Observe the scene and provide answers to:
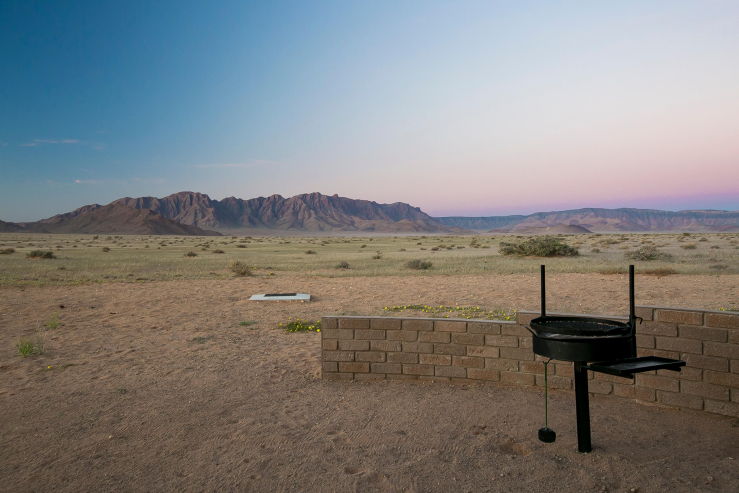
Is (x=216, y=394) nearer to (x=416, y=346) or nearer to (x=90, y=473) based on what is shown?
(x=90, y=473)

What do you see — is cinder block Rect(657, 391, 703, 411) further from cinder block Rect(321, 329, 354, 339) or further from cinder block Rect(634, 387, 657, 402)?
cinder block Rect(321, 329, 354, 339)

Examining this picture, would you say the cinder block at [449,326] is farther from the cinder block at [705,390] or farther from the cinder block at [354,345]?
the cinder block at [705,390]

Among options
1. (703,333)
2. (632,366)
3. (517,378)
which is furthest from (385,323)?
(703,333)

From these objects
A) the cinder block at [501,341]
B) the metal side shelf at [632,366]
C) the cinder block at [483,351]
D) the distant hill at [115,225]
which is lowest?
the cinder block at [483,351]

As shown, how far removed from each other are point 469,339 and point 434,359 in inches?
21.1

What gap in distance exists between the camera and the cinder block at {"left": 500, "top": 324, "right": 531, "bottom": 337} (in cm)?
566

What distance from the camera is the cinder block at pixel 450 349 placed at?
5.93m

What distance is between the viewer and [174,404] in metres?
5.65

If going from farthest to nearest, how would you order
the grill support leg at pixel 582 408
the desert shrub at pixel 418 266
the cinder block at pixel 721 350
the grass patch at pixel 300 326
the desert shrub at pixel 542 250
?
the desert shrub at pixel 542 250 → the desert shrub at pixel 418 266 → the grass patch at pixel 300 326 → the cinder block at pixel 721 350 → the grill support leg at pixel 582 408

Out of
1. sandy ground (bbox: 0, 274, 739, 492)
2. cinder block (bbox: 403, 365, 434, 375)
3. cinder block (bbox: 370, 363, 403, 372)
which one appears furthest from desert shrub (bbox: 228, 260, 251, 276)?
cinder block (bbox: 403, 365, 434, 375)

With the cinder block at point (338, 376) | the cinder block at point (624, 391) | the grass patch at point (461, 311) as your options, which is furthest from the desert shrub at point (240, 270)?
the cinder block at point (624, 391)

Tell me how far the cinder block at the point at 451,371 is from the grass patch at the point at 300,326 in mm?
4411

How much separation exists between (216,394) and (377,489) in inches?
122

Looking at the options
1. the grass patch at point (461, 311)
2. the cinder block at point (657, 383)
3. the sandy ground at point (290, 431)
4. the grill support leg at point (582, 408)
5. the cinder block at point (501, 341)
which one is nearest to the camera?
the sandy ground at point (290, 431)
